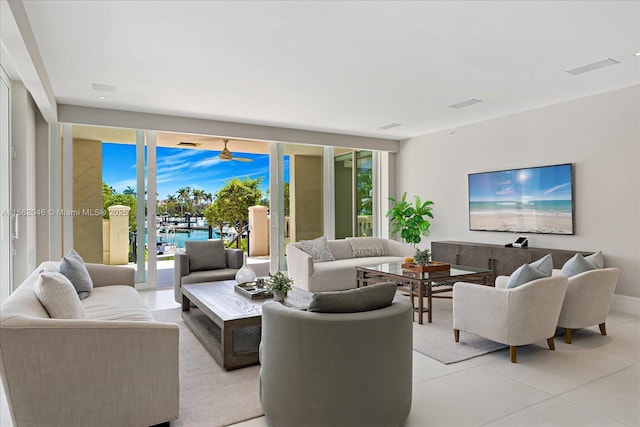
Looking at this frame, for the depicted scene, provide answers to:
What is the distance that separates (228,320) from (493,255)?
14.0 feet

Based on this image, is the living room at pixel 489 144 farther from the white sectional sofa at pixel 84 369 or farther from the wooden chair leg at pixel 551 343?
the white sectional sofa at pixel 84 369

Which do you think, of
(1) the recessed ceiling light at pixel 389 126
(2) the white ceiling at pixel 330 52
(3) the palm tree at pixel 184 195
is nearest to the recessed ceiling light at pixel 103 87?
(2) the white ceiling at pixel 330 52

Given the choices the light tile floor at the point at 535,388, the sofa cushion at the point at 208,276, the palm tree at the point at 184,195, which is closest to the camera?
the light tile floor at the point at 535,388

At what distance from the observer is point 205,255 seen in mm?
5348

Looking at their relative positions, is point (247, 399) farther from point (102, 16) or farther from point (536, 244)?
point (536, 244)

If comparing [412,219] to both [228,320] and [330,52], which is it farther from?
[228,320]

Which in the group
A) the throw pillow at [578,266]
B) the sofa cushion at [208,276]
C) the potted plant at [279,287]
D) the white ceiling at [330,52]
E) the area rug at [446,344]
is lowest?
the area rug at [446,344]

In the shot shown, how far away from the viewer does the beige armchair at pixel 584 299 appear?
3.64m

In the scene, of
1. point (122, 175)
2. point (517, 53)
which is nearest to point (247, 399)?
point (517, 53)

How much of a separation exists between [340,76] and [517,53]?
1.74m

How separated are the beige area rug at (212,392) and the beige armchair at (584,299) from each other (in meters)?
2.80

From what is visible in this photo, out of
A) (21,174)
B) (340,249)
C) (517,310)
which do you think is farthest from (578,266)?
(21,174)

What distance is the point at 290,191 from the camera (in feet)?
25.6

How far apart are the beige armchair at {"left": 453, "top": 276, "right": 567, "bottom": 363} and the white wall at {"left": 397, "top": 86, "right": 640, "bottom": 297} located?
2.28 metres
